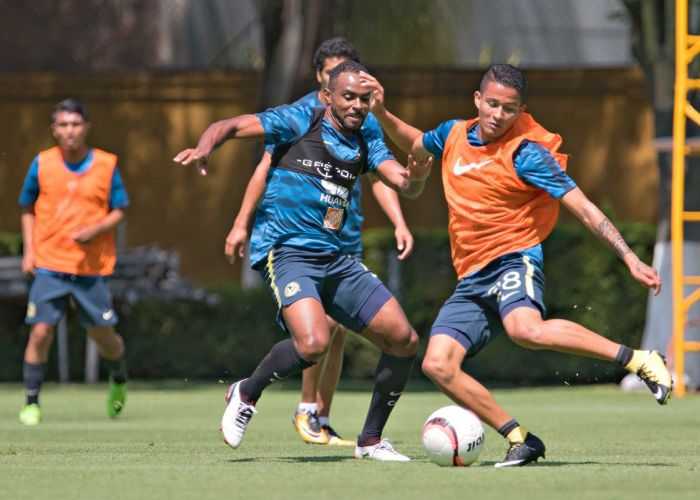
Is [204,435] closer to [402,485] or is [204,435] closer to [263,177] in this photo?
[263,177]

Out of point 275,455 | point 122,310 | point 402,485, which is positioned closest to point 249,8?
point 122,310

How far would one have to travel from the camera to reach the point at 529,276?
7.78 metres

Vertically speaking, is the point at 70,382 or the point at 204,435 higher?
the point at 204,435

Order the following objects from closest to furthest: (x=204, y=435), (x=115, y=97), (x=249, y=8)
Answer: (x=204, y=435), (x=115, y=97), (x=249, y=8)

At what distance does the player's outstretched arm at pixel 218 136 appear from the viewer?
24.0 feet

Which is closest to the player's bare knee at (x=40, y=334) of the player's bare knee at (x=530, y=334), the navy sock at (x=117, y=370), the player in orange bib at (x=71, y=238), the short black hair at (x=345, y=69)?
the player in orange bib at (x=71, y=238)

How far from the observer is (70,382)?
16359 mm

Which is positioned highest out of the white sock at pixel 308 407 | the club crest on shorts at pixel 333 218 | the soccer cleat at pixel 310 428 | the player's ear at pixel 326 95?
the player's ear at pixel 326 95

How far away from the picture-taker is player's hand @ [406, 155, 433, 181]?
8.12m

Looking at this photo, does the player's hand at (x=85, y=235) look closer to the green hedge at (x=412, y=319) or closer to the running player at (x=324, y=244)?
the running player at (x=324, y=244)

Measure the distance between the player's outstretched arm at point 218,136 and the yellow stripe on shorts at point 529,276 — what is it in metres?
1.53

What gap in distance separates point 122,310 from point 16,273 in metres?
1.20

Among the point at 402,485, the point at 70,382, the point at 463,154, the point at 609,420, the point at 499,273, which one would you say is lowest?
the point at 70,382

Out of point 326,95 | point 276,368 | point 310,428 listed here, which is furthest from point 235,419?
point 326,95
